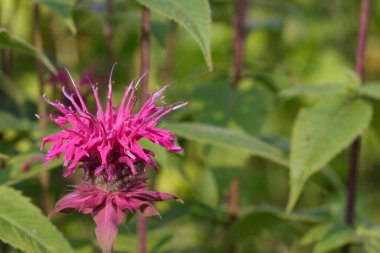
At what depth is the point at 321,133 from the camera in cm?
164

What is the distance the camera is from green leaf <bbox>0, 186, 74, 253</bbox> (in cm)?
125

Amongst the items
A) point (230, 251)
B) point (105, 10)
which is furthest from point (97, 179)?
point (105, 10)

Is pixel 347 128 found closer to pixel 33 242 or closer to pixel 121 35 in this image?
pixel 33 242

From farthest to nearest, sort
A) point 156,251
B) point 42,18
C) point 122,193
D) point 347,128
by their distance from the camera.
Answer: point 42,18
point 156,251
point 347,128
point 122,193

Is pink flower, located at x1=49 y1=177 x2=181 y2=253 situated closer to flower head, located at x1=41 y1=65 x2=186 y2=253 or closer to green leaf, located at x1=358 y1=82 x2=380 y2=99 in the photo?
flower head, located at x1=41 y1=65 x2=186 y2=253

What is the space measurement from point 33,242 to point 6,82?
2.79 feet

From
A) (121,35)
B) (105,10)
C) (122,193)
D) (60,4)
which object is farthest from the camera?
(121,35)

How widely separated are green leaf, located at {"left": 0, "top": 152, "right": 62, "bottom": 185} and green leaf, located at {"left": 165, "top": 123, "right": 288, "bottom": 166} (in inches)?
9.5

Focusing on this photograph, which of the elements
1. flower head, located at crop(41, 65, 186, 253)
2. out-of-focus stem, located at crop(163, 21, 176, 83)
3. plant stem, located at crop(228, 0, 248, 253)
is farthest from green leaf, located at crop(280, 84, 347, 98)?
out-of-focus stem, located at crop(163, 21, 176, 83)

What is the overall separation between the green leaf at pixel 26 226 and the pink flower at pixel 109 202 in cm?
9

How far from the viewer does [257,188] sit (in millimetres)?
2684

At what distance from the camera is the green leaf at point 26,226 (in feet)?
4.10

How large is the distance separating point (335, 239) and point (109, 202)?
626 millimetres

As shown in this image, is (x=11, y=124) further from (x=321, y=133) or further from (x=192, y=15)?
(x=321, y=133)
